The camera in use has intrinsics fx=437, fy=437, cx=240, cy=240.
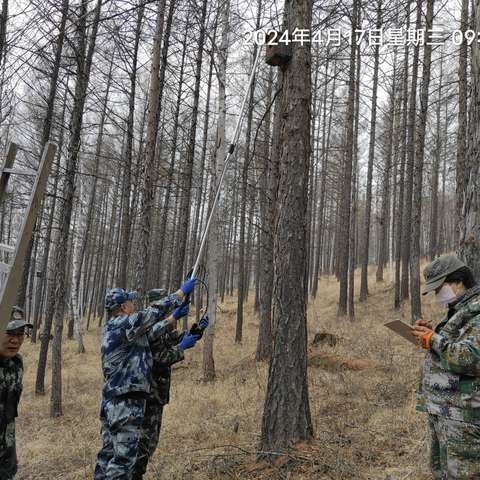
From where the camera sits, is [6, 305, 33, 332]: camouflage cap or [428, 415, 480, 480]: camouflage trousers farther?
[6, 305, 33, 332]: camouflage cap

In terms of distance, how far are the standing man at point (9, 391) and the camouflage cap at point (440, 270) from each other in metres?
2.92

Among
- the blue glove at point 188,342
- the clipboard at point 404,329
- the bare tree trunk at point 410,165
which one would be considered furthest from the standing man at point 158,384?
the bare tree trunk at point 410,165

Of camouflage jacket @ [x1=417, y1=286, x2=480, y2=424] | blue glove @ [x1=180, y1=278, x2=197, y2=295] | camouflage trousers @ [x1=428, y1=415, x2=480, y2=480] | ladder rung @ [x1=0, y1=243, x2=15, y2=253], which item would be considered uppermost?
ladder rung @ [x1=0, y1=243, x2=15, y2=253]

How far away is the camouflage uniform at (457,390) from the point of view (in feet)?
8.44

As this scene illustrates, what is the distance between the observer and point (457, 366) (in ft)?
8.48

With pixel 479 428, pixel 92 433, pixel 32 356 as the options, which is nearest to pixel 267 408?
pixel 479 428

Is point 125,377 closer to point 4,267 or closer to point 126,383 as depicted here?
point 126,383

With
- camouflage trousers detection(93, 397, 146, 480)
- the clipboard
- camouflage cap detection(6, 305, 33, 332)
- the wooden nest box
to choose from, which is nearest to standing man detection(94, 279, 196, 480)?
camouflage trousers detection(93, 397, 146, 480)

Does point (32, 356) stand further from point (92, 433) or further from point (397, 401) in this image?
point (397, 401)

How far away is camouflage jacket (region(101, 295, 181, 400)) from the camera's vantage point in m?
3.96

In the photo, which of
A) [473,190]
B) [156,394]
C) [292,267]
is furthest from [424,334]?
[156,394]

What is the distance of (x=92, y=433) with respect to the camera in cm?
780

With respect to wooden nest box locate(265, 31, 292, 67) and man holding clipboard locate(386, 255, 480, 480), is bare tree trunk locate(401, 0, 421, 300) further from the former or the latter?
man holding clipboard locate(386, 255, 480, 480)

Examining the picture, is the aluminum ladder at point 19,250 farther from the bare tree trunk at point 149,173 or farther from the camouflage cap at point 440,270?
the bare tree trunk at point 149,173
